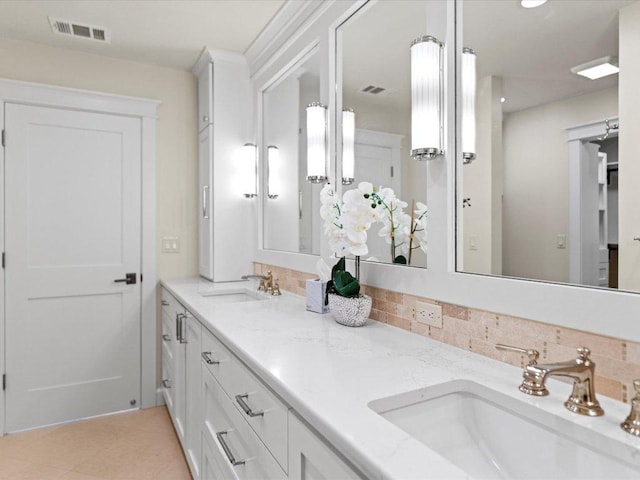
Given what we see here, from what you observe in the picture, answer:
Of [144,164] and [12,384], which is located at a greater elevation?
[144,164]

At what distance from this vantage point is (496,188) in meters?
1.24

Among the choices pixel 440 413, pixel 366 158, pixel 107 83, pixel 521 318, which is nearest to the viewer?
pixel 440 413

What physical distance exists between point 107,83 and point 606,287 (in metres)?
3.21

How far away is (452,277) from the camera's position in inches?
51.1

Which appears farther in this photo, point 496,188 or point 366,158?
point 366,158

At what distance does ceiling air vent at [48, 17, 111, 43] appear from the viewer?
2.46 metres

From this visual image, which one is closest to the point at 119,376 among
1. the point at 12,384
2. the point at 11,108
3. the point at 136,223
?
the point at 12,384

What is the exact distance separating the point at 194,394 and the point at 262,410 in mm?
975

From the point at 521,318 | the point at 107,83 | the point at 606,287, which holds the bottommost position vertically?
the point at 521,318

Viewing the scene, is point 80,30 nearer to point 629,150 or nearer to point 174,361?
point 174,361

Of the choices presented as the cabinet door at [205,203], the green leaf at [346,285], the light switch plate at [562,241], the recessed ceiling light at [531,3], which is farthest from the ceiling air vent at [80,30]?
the light switch plate at [562,241]

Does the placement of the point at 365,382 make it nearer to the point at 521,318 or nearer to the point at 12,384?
the point at 521,318

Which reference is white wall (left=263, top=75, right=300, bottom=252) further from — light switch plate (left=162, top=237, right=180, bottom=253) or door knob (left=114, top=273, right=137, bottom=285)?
door knob (left=114, top=273, right=137, bottom=285)

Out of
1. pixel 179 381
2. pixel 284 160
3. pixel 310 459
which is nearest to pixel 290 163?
pixel 284 160
